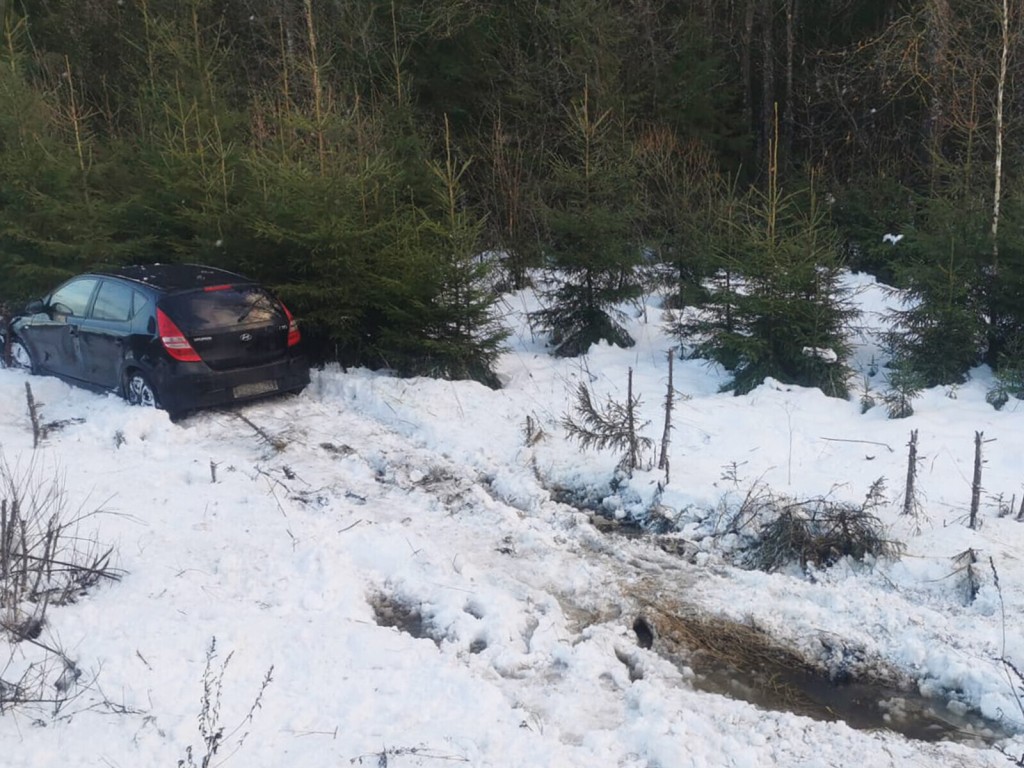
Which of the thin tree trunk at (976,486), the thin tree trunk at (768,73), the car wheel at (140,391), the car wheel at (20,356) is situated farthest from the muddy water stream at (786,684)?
the thin tree trunk at (768,73)

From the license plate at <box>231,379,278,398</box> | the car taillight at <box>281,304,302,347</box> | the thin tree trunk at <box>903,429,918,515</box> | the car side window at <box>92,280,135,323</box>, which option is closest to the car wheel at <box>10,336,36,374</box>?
the car side window at <box>92,280,135,323</box>

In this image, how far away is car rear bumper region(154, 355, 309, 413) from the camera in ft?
30.1

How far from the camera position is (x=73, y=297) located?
1052cm

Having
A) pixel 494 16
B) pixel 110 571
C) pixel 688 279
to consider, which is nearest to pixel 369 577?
pixel 110 571

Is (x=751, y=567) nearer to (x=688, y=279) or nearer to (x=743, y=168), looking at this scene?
(x=688, y=279)

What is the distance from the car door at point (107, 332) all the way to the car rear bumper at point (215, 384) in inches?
32.4

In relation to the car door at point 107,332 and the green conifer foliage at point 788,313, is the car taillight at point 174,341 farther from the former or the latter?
the green conifer foliage at point 788,313

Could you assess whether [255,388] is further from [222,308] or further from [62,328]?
[62,328]

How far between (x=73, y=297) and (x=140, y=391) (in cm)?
188

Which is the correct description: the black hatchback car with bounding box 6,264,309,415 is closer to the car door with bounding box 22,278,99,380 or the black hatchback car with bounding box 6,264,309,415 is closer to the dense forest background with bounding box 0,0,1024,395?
the car door with bounding box 22,278,99,380

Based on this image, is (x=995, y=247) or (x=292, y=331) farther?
(x=995, y=247)

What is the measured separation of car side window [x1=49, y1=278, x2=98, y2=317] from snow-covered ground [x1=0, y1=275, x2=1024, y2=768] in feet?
4.08

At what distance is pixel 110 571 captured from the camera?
575cm

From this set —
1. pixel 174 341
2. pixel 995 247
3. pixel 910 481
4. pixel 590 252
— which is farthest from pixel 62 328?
pixel 995 247
